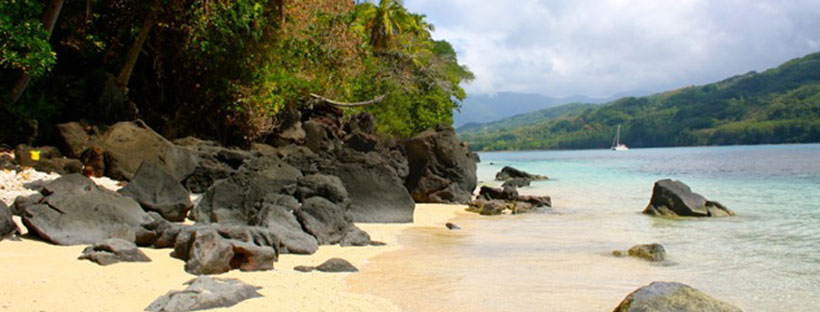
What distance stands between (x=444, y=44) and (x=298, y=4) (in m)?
28.3

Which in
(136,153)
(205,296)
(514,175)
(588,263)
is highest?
(136,153)

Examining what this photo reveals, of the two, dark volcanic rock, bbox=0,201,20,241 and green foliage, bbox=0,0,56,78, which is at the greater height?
green foliage, bbox=0,0,56,78

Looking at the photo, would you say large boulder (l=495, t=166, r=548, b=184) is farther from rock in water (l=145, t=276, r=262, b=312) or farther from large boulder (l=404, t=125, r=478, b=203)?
rock in water (l=145, t=276, r=262, b=312)

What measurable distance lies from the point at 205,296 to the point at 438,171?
11078mm

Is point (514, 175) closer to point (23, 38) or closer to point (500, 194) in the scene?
point (500, 194)

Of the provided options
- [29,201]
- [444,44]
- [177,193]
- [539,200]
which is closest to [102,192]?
[29,201]

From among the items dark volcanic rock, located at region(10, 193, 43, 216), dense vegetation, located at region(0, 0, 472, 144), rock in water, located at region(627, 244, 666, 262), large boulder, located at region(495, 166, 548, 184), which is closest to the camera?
dark volcanic rock, located at region(10, 193, 43, 216)

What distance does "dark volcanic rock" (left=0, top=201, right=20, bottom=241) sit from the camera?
5434 millimetres

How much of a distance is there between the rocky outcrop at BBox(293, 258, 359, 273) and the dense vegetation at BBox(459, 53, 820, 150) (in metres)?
95.1

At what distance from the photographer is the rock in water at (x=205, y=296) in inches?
148

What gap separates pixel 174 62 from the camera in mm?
13609

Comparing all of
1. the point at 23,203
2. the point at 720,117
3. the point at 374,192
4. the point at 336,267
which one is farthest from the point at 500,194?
the point at 720,117

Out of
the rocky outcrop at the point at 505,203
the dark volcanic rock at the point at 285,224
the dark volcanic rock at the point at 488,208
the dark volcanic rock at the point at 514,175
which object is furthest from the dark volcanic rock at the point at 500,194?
the dark volcanic rock at the point at 514,175

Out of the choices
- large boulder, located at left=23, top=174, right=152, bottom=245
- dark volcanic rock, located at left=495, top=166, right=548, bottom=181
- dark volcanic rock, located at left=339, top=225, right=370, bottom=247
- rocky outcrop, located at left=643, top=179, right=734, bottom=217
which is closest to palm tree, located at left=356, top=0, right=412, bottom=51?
dark volcanic rock, located at left=495, top=166, right=548, bottom=181
